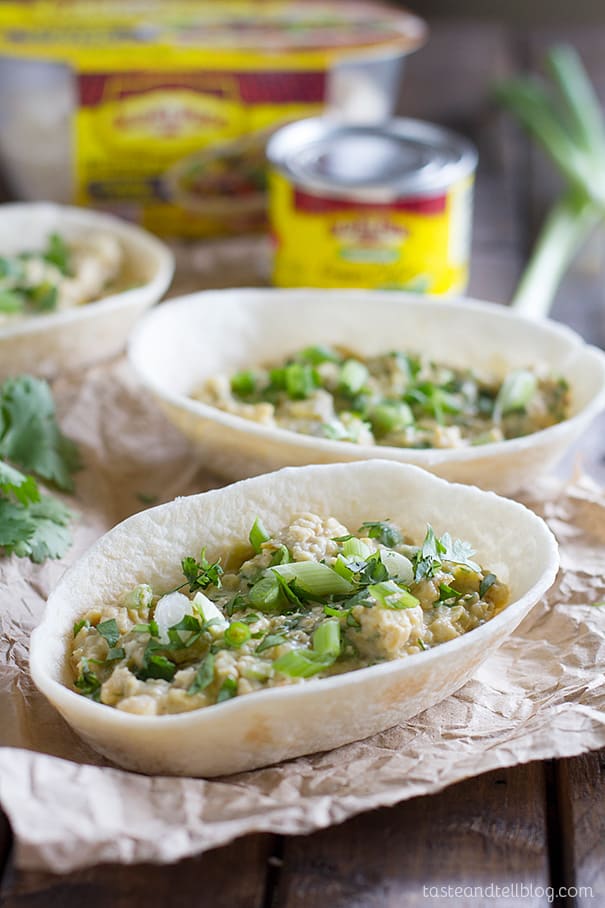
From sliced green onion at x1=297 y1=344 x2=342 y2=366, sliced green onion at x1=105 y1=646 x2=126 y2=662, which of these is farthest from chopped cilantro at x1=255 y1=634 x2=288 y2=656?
sliced green onion at x1=297 y1=344 x2=342 y2=366

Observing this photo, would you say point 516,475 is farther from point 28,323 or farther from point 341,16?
point 341,16

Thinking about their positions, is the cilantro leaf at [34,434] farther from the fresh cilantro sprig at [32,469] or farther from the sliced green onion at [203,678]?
the sliced green onion at [203,678]

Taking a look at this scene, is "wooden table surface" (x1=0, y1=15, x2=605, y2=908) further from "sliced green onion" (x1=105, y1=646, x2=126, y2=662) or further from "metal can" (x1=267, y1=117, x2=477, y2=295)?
"metal can" (x1=267, y1=117, x2=477, y2=295)

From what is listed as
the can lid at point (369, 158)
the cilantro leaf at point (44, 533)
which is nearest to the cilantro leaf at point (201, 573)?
the cilantro leaf at point (44, 533)

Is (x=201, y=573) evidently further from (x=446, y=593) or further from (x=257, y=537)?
(x=446, y=593)

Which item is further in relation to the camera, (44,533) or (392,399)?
(392,399)

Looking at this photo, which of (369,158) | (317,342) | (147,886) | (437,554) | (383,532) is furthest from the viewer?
(369,158)

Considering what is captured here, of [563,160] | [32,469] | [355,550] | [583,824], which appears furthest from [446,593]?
[563,160]
